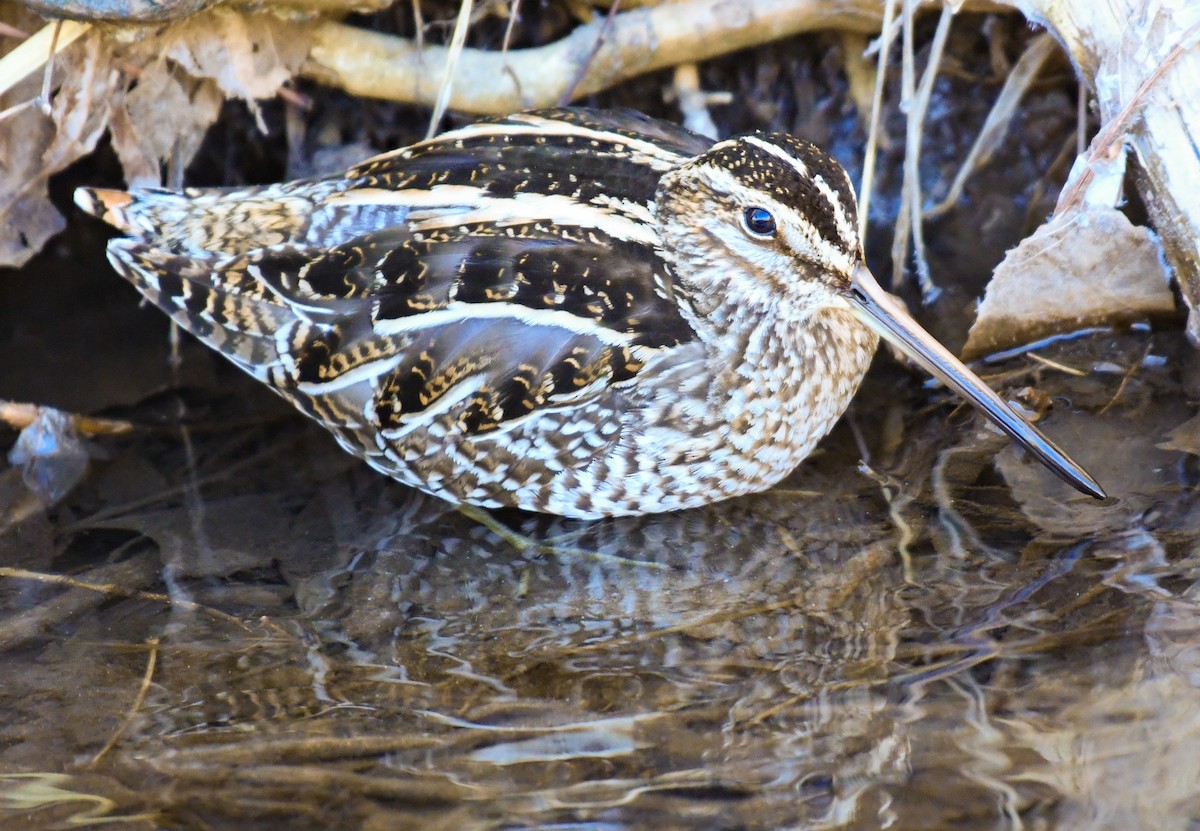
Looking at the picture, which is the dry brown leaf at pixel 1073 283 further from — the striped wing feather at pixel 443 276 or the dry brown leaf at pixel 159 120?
the dry brown leaf at pixel 159 120

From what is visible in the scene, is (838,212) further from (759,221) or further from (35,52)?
(35,52)

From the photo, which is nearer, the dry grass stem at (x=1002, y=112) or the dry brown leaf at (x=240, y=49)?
the dry brown leaf at (x=240, y=49)

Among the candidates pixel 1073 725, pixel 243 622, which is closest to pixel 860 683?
pixel 1073 725

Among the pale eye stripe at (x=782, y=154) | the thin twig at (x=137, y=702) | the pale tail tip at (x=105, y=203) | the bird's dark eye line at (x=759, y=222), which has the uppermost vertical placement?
the pale tail tip at (x=105, y=203)

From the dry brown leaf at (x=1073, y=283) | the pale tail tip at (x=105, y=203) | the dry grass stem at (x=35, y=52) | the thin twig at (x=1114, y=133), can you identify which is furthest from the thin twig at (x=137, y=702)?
the thin twig at (x=1114, y=133)

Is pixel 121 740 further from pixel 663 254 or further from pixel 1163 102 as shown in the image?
pixel 1163 102

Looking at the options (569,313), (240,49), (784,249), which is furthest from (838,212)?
(240,49)

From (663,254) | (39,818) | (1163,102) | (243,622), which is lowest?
(39,818)

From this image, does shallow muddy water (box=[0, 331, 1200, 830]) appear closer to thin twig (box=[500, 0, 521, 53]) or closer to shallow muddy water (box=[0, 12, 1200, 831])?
shallow muddy water (box=[0, 12, 1200, 831])
